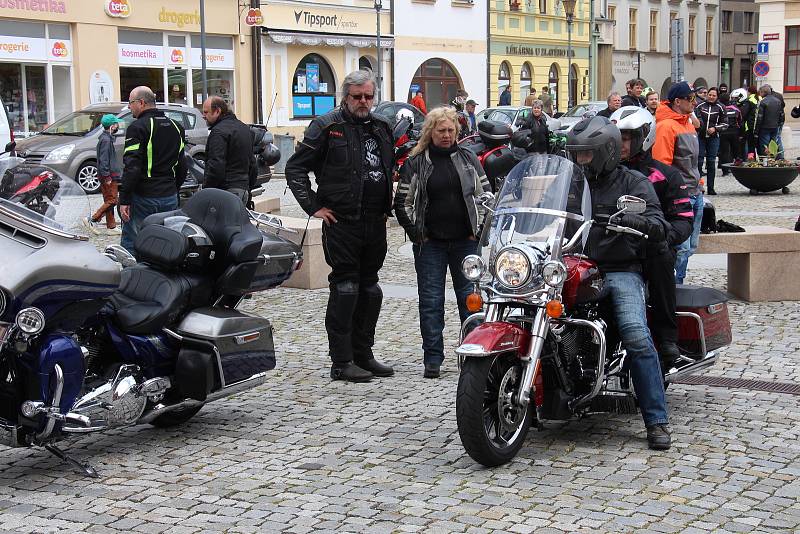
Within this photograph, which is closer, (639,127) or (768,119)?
(639,127)

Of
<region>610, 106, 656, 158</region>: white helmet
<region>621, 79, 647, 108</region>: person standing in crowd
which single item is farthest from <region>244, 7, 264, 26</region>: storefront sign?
<region>610, 106, 656, 158</region>: white helmet

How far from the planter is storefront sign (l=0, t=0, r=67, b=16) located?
1667 centimetres

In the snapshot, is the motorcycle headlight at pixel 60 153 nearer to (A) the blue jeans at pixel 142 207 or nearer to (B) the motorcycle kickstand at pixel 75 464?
(A) the blue jeans at pixel 142 207

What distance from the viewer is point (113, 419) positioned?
5840 millimetres

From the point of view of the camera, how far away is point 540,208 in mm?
6016

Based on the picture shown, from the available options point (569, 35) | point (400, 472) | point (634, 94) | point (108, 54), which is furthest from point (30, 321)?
point (569, 35)

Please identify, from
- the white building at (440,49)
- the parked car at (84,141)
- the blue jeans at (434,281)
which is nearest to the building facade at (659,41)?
the white building at (440,49)

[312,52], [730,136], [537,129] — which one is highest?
[312,52]

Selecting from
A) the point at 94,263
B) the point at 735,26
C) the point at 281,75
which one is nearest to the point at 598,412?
the point at 94,263

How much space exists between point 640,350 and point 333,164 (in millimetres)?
2591

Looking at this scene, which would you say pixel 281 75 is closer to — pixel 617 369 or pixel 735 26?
pixel 617 369

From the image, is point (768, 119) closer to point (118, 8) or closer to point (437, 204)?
point (118, 8)

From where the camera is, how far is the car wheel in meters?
20.4

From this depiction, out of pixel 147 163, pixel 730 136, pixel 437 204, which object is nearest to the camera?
pixel 437 204
